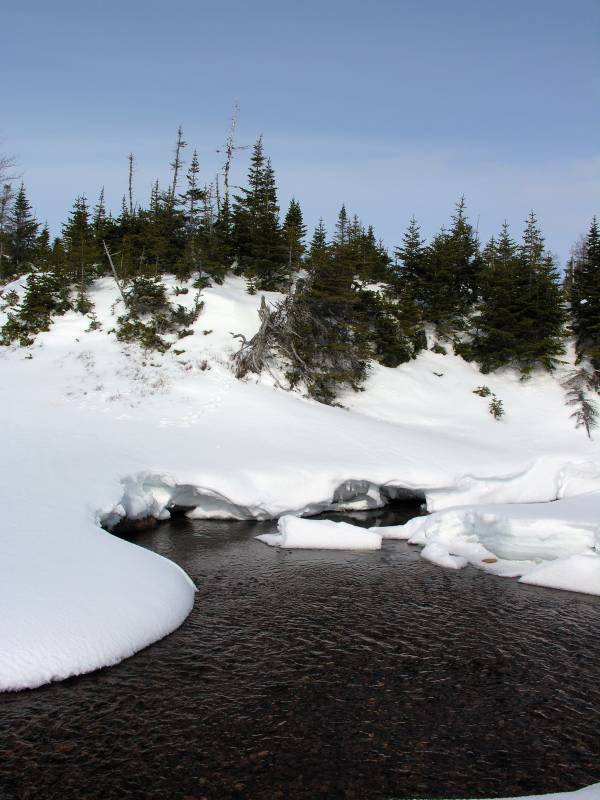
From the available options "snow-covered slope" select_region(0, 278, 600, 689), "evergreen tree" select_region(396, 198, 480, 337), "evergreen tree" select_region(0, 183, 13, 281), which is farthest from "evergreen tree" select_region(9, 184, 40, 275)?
"evergreen tree" select_region(396, 198, 480, 337)

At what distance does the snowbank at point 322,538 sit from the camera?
1711cm

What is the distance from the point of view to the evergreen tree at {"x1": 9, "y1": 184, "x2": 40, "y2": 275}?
4947 centimetres

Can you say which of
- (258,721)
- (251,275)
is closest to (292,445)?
(258,721)

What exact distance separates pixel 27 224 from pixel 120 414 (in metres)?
36.6

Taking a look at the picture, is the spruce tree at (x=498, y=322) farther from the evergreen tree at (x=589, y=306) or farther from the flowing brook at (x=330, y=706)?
the flowing brook at (x=330, y=706)

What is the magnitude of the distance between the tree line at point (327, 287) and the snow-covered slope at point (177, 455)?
5.71ft

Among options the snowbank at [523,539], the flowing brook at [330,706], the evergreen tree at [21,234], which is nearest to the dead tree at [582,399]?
the snowbank at [523,539]

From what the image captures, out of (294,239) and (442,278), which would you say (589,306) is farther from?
(294,239)

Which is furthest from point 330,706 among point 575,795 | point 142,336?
point 142,336

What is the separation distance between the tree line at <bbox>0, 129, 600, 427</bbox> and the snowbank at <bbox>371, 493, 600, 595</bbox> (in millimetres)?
15153

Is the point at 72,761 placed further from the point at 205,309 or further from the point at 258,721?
the point at 205,309

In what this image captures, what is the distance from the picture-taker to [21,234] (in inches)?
1989

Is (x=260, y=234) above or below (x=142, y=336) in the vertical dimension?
above

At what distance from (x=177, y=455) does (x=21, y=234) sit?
40.6 m
